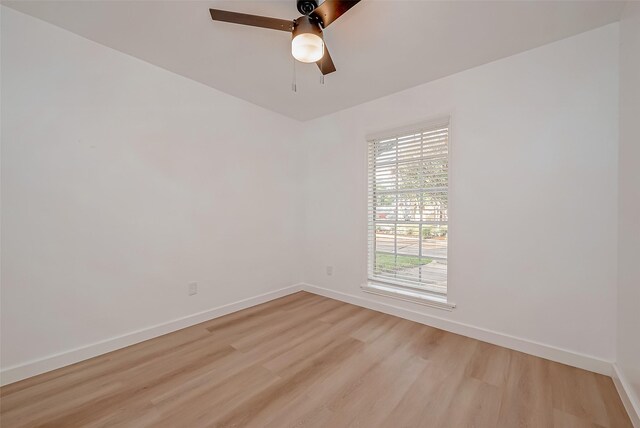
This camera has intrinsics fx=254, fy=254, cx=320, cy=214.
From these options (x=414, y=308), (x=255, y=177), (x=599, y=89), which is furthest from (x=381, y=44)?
(x=414, y=308)

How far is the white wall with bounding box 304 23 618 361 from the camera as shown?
189cm

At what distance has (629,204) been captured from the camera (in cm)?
163

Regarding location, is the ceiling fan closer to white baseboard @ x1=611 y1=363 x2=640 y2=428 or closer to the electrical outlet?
the electrical outlet

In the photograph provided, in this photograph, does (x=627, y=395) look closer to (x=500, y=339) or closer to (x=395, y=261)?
(x=500, y=339)

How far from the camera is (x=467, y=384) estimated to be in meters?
1.76

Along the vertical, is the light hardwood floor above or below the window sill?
below

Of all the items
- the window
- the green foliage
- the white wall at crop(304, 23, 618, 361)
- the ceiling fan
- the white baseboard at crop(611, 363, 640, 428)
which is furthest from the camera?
the green foliage

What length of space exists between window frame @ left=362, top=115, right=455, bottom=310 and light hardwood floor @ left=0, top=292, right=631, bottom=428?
38cm

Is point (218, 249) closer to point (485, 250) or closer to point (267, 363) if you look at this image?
point (267, 363)

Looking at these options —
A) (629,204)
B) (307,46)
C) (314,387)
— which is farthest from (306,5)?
(314,387)

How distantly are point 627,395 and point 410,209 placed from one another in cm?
197

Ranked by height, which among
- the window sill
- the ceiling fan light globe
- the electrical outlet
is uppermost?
the ceiling fan light globe

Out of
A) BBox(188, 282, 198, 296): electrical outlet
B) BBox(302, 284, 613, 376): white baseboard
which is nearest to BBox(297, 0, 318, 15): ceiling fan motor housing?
BBox(188, 282, 198, 296): electrical outlet

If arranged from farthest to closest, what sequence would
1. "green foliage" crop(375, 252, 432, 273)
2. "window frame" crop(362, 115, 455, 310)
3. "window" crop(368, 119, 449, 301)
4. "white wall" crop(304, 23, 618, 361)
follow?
"green foliage" crop(375, 252, 432, 273) → "window" crop(368, 119, 449, 301) → "window frame" crop(362, 115, 455, 310) → "white wall" crop(304, 23, 618, 361)
